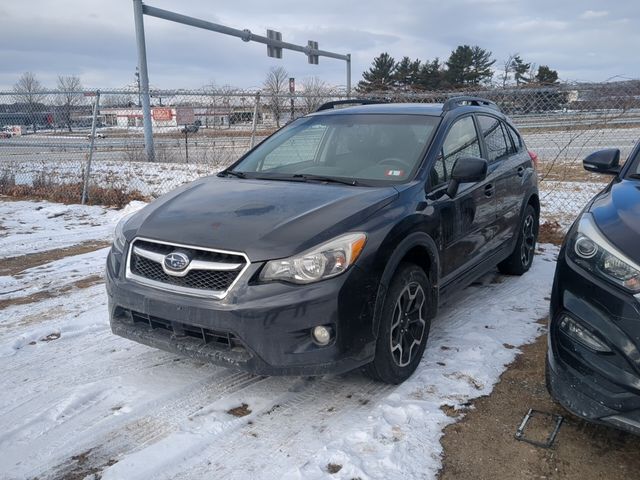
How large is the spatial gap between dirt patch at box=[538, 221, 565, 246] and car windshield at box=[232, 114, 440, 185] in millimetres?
3876

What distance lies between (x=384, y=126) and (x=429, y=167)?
664 mm

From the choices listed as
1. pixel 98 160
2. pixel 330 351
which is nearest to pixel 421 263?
pixel 330 351

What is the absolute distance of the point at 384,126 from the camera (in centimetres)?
424

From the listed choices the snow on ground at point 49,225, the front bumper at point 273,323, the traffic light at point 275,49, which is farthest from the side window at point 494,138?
the traffic light at point 275,49

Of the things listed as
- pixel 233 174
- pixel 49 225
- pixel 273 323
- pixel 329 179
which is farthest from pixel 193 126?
pixel 273 323

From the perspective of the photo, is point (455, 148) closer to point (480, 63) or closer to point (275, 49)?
point (275, 49)

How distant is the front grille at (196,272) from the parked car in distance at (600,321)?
1.62m

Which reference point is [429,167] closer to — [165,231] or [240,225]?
[240,225]

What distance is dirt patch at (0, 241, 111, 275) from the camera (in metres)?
5.93

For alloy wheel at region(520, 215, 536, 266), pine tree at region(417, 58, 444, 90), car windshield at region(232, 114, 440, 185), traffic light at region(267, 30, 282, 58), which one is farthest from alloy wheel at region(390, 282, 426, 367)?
pine tree at region(417, 58, 444, 90)

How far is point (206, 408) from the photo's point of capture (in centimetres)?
311

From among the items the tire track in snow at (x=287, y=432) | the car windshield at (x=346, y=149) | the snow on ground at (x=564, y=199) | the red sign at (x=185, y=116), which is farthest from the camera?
the red sign at (x=185, y=116)

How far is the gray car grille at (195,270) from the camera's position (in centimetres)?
287

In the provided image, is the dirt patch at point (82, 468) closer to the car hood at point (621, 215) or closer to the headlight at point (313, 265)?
the headlight at point (313, 265)
